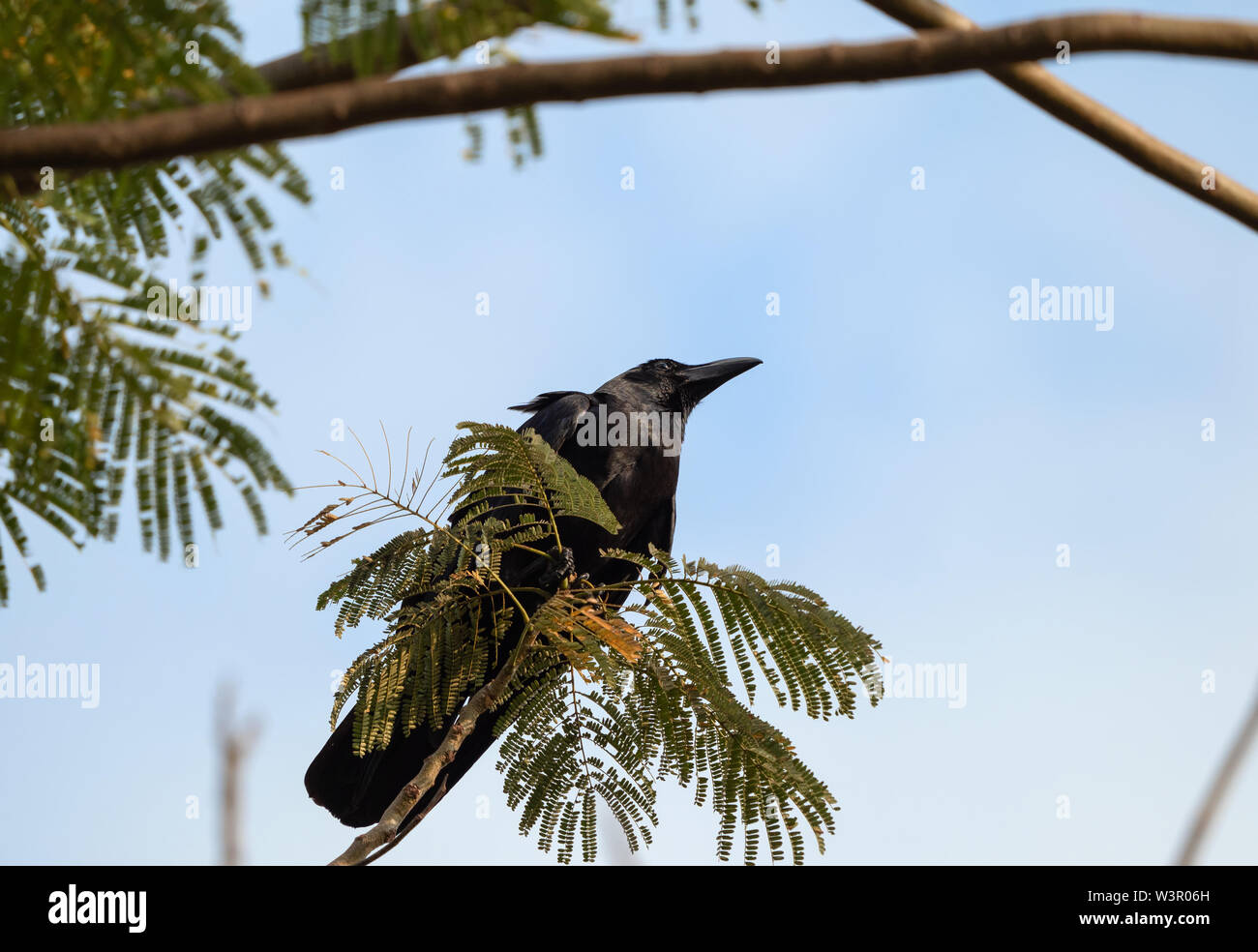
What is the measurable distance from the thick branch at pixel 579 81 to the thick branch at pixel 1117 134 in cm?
15

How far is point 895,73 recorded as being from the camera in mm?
1268

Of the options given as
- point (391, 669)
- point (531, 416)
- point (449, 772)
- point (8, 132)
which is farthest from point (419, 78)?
point (531, 416)

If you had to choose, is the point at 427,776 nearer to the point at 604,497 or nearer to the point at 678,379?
the point at 604,497

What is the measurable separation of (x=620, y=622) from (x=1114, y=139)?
9.90 ft

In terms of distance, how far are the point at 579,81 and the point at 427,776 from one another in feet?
11.4

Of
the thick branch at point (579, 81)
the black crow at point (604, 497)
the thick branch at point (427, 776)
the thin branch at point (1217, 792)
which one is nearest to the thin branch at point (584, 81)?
the thick branch at point (579, 81)

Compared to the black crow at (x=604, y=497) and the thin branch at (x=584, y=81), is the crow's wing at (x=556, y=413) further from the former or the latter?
the thin branch at (x=584, y=81)

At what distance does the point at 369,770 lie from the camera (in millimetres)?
5809

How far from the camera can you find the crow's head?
8.20 meters

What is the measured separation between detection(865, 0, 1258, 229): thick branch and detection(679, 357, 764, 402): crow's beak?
674cm
